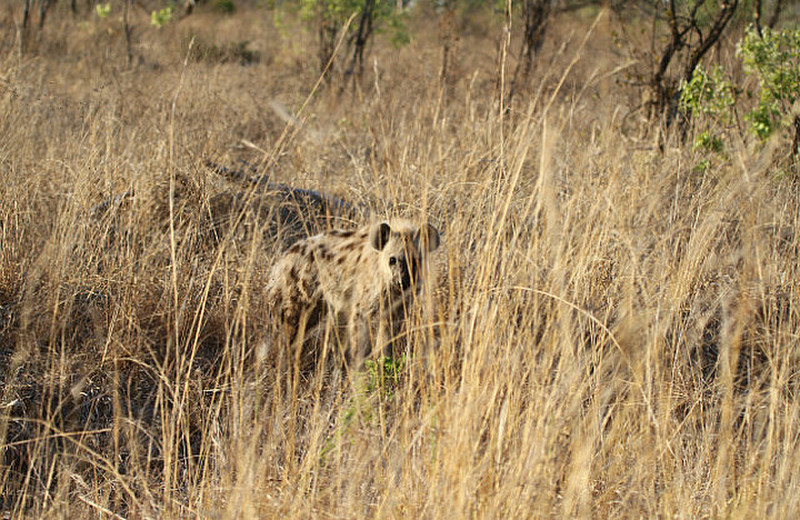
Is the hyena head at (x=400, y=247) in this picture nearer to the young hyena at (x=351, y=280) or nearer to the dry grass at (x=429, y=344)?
the young hyena at (x=351, y=280)

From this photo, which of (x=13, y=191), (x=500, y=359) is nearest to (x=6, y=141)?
(x=13, y=191)

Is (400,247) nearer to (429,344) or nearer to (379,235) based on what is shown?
(379,235)

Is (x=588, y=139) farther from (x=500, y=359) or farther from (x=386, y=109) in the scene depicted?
(x=500, y=359)

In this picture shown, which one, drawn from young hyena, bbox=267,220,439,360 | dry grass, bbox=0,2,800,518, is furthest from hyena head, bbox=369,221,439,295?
dry grass, bbox=0,2,800,518

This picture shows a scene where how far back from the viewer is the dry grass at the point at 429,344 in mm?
2094

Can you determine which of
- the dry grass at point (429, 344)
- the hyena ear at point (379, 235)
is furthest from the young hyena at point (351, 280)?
the dry grass at point (429, 344)

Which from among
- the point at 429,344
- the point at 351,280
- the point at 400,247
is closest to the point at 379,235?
the point at 400,247

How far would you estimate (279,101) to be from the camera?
24.3 feet

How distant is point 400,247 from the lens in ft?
9.84

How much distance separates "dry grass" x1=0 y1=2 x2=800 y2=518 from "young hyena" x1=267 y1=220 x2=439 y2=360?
15 cm

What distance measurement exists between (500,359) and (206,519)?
965 mm

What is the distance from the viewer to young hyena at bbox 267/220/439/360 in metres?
3.03

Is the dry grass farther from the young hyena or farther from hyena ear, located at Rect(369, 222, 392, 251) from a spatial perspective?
hyena ear, located at Rect(369, 222, 392, 251)

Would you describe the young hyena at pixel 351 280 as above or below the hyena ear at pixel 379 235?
below
